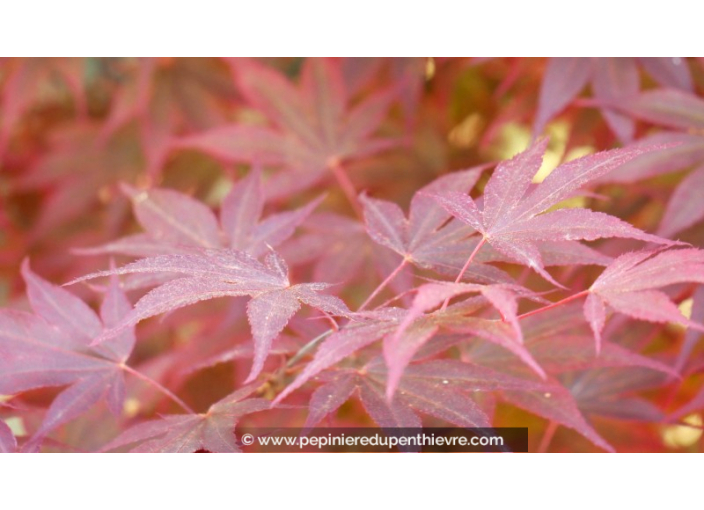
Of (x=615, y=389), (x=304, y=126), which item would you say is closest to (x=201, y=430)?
(x=615, y=389)

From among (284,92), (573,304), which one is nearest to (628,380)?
(573,304)

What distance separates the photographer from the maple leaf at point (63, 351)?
20.0 inches

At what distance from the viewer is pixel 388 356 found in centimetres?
35

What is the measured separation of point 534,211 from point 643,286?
80 mm

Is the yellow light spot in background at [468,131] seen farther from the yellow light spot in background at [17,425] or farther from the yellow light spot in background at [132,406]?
the yellow light spot in background at [17,425]

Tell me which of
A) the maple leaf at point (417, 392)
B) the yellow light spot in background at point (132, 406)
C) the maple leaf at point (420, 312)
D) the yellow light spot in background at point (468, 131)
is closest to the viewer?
the maple leaf at point (420, 312)

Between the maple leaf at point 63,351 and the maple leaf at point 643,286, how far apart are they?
347 millimetres

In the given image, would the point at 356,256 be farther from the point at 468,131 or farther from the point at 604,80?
the point at 468,131

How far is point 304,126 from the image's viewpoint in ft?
3.01

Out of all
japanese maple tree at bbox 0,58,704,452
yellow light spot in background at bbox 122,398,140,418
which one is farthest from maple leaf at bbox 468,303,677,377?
yellow light spot in background at bbox 122,398,140,418

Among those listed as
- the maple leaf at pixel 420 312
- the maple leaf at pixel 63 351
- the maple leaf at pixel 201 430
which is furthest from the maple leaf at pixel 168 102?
the maple leaf at pixel 420 312

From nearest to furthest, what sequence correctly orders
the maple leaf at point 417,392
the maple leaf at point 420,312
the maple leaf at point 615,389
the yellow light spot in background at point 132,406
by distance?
the maple leaf at point 420,312 → the maple leaf at point 417,392 → the maple leaf at point 615,389 → the yellow light spot in background at point 132,406

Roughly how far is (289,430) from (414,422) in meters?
0.19

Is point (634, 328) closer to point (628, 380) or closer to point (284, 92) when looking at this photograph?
point (628, 380)
